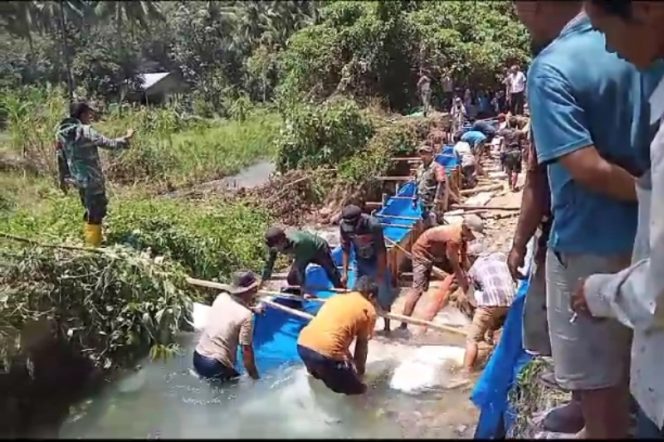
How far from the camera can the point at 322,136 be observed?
44.2ft

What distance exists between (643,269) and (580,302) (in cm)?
22

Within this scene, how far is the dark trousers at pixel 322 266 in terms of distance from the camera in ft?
23.9

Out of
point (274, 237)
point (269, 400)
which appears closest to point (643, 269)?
point (269, 400)

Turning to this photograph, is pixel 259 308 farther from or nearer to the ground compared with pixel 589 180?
nearer to the ground

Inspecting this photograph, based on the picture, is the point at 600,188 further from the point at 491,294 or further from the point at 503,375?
the point at 491,294

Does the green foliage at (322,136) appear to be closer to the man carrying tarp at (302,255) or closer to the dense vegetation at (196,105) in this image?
the dense vegetation at (196,105)

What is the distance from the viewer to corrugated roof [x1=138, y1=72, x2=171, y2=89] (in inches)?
370

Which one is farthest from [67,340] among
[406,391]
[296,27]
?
[296,27]

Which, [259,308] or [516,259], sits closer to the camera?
[516,259]

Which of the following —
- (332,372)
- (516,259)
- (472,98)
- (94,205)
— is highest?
(516,259)

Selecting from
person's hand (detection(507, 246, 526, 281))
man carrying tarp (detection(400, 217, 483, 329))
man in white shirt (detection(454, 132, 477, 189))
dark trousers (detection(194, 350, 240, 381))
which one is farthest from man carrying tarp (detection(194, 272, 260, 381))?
man in white shirt (detection(454, 132, 477, 189))

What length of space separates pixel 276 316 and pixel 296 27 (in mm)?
14044

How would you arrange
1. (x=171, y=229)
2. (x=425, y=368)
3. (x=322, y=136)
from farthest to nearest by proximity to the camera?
(x=322, y=136)
(x=171, y=229)
(x=425, y=368)

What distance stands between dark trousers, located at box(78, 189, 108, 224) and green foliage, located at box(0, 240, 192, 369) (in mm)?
950
